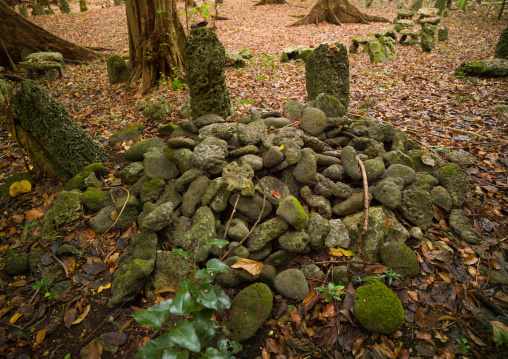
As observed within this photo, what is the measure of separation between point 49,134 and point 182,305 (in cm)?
322

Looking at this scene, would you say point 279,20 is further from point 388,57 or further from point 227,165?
point 227,165

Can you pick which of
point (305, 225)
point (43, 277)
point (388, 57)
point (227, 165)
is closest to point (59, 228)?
point (43, 277)

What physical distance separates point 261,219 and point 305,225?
442 mm

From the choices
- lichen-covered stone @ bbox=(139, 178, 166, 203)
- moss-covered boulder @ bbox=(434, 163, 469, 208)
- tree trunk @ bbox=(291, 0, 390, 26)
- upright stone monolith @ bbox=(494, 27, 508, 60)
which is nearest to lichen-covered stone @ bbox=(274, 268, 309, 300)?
lichen-covered stone @ bbox=(139, 178, 166, 203)

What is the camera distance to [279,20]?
13.4 metres

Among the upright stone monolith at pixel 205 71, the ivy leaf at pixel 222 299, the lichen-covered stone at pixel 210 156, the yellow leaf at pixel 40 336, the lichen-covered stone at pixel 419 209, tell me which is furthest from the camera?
the upright stone monolith at pixel 205 71

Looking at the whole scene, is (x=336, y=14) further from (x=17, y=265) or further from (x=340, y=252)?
(x=17, y=265)

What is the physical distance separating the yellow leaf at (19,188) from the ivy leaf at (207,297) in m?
3.26

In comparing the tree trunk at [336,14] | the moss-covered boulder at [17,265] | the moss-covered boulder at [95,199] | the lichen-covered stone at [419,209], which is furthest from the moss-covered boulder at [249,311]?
the tree trunk at [336,14]

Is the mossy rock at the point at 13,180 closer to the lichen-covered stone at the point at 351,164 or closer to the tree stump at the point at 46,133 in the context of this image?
the tree stump at the point at 46,133

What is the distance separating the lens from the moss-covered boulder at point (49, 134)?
3.35 m

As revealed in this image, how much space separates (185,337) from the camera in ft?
4.47

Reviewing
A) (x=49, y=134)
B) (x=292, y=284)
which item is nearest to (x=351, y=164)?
(x=292, y=284)

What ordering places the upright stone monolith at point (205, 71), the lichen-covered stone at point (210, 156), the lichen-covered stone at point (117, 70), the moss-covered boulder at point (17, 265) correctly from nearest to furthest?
1. the moss-covered boulder at point (17, 265)
2. the lichen-covered stone at point (210, 156)
3. the upright stone monolith at point (205, 71)
4. the lichen-covered stone at point (117, 70)
